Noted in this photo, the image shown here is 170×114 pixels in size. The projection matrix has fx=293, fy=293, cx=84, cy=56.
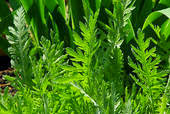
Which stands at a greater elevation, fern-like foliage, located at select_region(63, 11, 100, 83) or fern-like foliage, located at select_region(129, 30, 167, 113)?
fern-like foliage, located at select_region(63, 11, 100, 83)

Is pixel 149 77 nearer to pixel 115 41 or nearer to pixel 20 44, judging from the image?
pixel 115 41

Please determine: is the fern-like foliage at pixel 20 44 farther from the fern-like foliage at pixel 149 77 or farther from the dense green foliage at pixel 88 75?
the fern-like foliage at pixel 149 77

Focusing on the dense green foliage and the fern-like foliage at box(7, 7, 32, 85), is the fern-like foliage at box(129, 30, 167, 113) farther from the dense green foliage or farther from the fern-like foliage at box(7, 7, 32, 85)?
the fern-like foliage at box(7, 7, 32, 85)

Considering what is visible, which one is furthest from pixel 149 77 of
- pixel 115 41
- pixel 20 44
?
pixel 20 44

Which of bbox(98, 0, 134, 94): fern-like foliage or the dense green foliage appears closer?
the dense green foliage

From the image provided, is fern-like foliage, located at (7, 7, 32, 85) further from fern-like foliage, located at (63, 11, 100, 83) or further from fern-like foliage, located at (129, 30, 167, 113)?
fern-like foliage, located at (129, 30, 167, 113)

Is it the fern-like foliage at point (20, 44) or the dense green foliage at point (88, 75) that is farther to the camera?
the fern-like foliage at point (20, 44)

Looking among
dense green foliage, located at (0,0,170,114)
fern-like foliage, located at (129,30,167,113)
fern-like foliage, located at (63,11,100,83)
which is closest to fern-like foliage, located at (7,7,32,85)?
dense green foliage, located at (0,0,170,114)

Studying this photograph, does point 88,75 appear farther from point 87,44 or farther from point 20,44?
point 20,44

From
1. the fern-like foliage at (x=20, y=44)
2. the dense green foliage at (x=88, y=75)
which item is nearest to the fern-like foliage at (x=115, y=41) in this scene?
the dense green foliage at (x=88, y=75)

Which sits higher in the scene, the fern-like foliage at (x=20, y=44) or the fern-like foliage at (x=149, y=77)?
the fern-like foliage at (x=20, y=44)

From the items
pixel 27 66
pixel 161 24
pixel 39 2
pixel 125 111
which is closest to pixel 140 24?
pixel 161 24

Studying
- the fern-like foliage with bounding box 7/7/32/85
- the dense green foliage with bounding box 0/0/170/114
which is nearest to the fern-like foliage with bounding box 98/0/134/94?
the dense green foliage with bounding box 0/0/170/114
